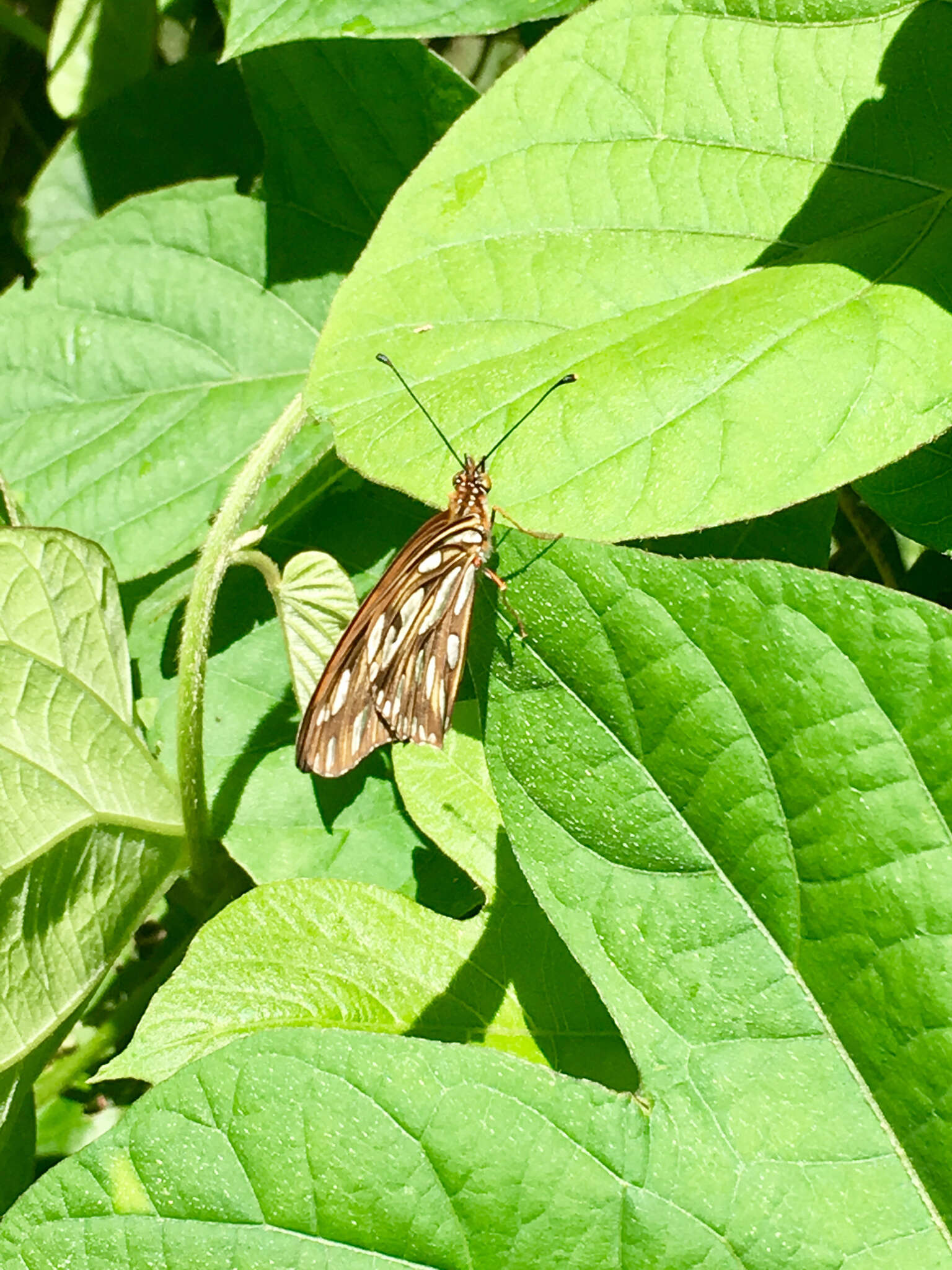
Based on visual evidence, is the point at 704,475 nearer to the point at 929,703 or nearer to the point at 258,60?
the point at 929,703

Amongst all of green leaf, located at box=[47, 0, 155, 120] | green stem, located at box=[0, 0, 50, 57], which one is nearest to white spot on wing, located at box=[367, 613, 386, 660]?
green leaf, located at box=[47, 0, 155, 120]

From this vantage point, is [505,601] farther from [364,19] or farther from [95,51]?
[95,51]

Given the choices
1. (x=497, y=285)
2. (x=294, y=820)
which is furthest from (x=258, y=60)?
(x=294, y=820)

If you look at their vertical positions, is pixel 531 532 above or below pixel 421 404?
below

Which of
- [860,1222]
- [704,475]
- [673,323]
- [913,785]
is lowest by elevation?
[860,1222]

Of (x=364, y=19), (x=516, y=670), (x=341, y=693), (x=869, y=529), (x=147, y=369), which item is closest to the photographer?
(x=516, y=670)

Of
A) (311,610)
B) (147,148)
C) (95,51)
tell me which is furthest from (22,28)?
(311,610)

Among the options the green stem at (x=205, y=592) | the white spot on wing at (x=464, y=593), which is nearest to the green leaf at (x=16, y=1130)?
the green stem at (x=205, y=592)
